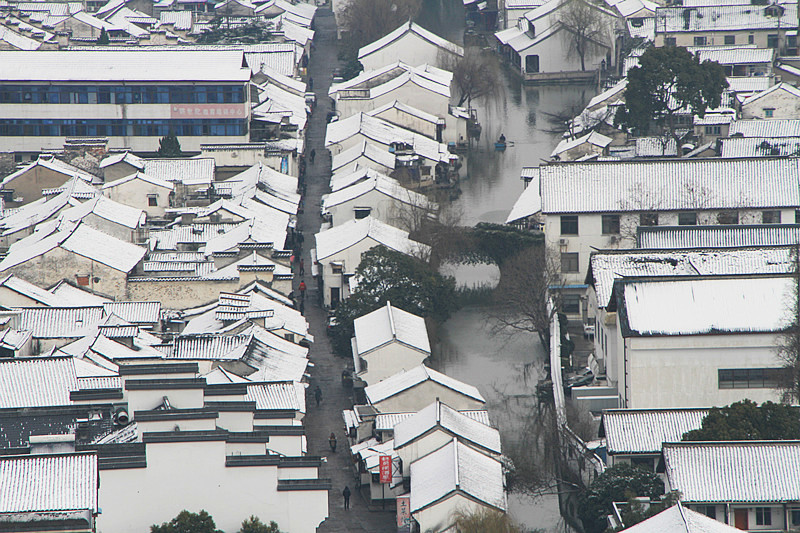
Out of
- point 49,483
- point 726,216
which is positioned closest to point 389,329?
point 726,216

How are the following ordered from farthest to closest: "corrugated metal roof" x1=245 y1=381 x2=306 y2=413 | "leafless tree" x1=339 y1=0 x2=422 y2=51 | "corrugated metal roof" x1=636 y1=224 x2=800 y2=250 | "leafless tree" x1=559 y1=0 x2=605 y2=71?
"leafless tree" x1=339 y1=0 x2=422 y2=51, "leafless tree" x1=559 y1=0 x2=605 y2=71, "corrugated metal roof" x1=636 y1=224 x2=800 y2=250, "corrugated metal roof" x1=245 y1=381 x2=306 y2=413

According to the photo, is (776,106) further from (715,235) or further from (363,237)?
(363,237)

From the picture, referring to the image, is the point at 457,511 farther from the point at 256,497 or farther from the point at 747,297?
the point at 747,297

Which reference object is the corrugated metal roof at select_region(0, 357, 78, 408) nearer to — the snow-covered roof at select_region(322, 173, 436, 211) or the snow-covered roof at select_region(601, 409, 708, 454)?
the snow-covered roof at select_region(601, 409, 708, 454)

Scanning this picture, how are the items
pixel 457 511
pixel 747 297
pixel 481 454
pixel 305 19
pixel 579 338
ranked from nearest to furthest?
1. pixel 457 511
2. pixel 481 454
3. pixel 747 297
4. pixel 579 338
5. pixel 305 19

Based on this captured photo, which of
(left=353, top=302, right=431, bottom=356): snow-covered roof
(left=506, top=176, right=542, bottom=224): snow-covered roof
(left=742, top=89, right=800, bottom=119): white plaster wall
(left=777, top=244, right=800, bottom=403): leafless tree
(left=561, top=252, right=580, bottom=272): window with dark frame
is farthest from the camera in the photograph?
(left=742, top=89, right=800, bottom=119): white plaster wall

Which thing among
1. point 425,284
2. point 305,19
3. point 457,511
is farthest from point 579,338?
point 305,19

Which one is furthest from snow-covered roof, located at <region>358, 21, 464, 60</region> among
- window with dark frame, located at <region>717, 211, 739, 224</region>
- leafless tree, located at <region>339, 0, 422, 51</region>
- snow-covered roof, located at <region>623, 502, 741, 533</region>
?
snow-covered roof, located at <region>623, 502, 741, 533</region>
